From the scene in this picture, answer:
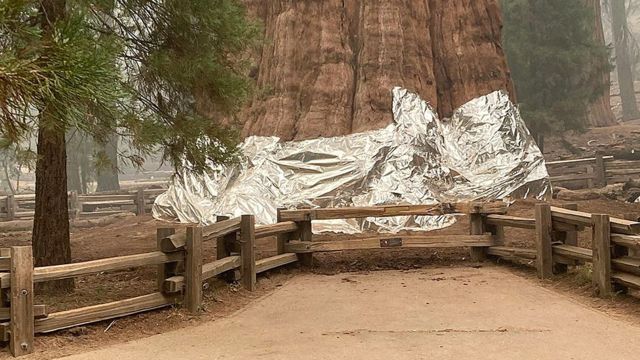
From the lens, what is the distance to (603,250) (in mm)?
7496

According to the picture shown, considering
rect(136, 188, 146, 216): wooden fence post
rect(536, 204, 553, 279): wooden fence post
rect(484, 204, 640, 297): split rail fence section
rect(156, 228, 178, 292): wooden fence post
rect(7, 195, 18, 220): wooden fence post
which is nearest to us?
rect(156, 228, 178, 292): wooden fence post

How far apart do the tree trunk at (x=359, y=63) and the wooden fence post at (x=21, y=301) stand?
9.56 m

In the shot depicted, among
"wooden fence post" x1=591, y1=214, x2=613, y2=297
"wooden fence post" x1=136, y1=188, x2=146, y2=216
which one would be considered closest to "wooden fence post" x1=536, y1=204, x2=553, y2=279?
"wooden fence post" x1=591, y1=214, x2=613, y2=297

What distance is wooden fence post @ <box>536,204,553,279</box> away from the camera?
8.83 m

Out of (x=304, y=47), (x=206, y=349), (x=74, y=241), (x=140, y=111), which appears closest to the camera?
(x=206, y=349)

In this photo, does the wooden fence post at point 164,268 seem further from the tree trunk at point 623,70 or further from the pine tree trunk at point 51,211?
the tree trunk at point 623,70

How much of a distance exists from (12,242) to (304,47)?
26.9 feet

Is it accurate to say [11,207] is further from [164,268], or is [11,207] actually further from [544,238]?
[544,238]

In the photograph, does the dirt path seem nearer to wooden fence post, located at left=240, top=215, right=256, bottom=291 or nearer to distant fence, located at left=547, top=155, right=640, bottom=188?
wooden fence post, located at left=240, top=215, right=256, bottom=291

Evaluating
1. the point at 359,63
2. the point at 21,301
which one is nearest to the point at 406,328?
the point at 21,301

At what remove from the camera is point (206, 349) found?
5.82m

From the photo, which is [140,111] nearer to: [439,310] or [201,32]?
[201,32]

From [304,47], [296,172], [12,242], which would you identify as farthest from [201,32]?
[12,242]

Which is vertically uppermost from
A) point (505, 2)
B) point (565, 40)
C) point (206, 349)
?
point (505, 2)
